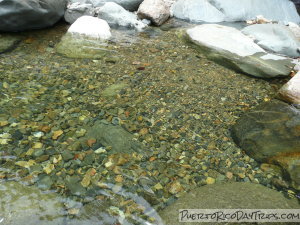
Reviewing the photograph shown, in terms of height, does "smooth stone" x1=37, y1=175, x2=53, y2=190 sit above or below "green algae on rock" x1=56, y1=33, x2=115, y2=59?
below

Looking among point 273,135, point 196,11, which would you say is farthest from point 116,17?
point 273,135

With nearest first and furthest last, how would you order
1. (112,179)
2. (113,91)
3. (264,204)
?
(264,204) < (112,179) < (113,91)

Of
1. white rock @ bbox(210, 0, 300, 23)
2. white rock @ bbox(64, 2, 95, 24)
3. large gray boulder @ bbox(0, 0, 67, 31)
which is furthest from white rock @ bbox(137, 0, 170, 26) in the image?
large gray boulder @ bbox(0, 0, 67, 31)

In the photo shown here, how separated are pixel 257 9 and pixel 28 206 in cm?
951

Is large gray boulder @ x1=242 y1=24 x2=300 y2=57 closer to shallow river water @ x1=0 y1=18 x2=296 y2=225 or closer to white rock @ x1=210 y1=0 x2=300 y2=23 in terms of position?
shallow river water @ x1=0 y1=18 x2=296 y2=225

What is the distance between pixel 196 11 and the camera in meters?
8.83

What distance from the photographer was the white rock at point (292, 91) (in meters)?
4.67

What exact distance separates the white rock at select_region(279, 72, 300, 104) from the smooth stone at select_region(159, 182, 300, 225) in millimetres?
2233

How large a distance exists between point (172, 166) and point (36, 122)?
1.93m

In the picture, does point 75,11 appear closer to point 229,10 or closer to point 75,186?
point 229,10

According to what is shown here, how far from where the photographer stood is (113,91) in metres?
4.70

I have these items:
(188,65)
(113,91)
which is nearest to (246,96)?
(188,65)

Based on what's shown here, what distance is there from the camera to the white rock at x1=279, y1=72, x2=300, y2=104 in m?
4.67

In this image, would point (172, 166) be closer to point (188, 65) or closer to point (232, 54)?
point (188, 65)
